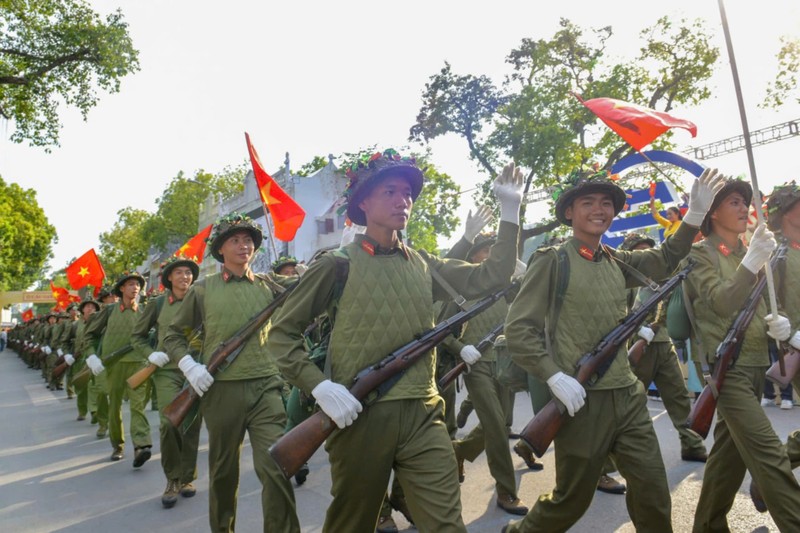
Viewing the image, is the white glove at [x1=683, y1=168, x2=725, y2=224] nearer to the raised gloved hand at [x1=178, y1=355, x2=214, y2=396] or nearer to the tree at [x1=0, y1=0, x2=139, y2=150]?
the raised gloved hand at [x1=178, y1=355, x2=214, y2=396]

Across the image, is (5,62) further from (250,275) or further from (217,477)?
(217,477)

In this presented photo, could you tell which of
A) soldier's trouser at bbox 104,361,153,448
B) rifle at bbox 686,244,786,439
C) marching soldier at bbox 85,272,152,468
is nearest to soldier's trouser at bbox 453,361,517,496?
rifle at bbox 686,244,786,439

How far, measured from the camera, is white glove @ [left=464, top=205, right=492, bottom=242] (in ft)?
13.5

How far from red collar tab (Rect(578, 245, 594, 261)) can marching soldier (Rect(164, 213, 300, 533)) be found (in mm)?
2260

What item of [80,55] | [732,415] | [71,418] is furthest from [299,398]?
[80,55]

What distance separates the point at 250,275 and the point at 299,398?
1591mm

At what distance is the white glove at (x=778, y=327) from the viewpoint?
3.78m

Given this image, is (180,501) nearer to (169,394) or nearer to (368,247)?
(169,394)

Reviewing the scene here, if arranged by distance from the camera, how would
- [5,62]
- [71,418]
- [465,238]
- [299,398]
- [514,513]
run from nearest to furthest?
[299,398]
[465,238]
[514,513]
[71,418]
[5,62]

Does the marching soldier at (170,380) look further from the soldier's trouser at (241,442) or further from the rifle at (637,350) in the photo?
the rifle at (637,350)

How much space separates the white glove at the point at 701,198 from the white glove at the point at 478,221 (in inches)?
45.6

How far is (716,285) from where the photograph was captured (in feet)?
12.8

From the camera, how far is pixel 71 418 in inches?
493

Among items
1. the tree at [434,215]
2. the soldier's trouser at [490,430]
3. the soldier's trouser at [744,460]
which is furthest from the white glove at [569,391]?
the tree at [434,215]
